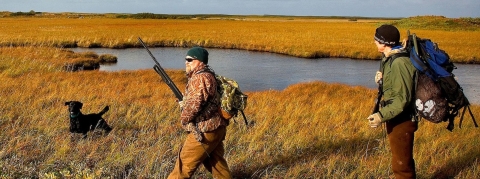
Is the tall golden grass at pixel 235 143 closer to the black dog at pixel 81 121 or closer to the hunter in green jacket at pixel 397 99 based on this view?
the black dog at pixel 81 121

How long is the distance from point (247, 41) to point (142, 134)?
32.2m

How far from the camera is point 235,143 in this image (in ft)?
22.3

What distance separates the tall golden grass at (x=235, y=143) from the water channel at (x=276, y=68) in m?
8.07

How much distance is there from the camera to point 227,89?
400 cm

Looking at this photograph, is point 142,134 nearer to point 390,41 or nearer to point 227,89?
point 227,89

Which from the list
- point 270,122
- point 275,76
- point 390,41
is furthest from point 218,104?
point 275,76

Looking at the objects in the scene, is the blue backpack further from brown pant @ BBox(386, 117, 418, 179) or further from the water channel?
the water channel

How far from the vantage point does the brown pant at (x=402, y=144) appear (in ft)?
13.4

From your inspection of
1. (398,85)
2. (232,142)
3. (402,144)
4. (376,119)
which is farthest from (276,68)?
(398,85)

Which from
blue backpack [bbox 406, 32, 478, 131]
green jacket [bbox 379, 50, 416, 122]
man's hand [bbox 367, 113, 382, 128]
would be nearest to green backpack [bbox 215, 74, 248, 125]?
man's hand [bbox 367, 113, 382, 128]

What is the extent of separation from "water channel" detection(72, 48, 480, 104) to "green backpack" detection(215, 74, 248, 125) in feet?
42.3

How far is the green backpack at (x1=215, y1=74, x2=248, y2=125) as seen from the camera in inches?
157

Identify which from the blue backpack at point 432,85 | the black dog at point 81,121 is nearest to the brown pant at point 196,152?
the blue backpack at point 432,85

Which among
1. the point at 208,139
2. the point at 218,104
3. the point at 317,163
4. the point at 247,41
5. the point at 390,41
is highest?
the point at 390,41
